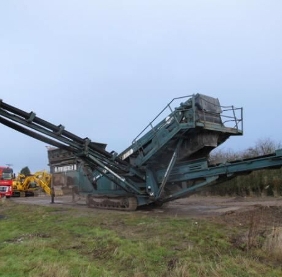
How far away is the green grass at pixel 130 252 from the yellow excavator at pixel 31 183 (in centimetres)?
2382

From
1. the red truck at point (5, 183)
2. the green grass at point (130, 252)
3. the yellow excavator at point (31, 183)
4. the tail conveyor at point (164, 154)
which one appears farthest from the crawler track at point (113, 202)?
the red truck at point (5, 183)

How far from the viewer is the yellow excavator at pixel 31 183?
3416cm

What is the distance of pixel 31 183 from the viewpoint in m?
36.2

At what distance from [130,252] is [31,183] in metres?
30.8

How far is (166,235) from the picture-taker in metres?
9.10

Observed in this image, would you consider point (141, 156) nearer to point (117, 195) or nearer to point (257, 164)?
point (117, 195)

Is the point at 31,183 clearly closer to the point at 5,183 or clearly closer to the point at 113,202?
the point at 5,183

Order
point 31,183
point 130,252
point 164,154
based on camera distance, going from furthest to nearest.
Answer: point 31,183 → point 164,154 → point 130,252

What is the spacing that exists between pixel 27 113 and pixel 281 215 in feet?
32.9

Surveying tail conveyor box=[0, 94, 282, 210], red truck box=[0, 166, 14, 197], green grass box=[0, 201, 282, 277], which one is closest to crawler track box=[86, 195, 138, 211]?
tail conveyor box=[0, 94, 282, 210]

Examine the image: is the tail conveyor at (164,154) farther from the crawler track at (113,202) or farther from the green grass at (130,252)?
the green grass at (130,252)

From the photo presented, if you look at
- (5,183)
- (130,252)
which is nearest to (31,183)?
(5,183)

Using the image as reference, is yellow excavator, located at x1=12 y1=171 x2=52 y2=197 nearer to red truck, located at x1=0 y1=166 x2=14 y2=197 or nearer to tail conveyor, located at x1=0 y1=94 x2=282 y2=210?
red truck, located at x1=0 y1=166 x2=14 y2=197

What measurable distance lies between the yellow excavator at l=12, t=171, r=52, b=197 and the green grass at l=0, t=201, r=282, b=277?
23.8m
